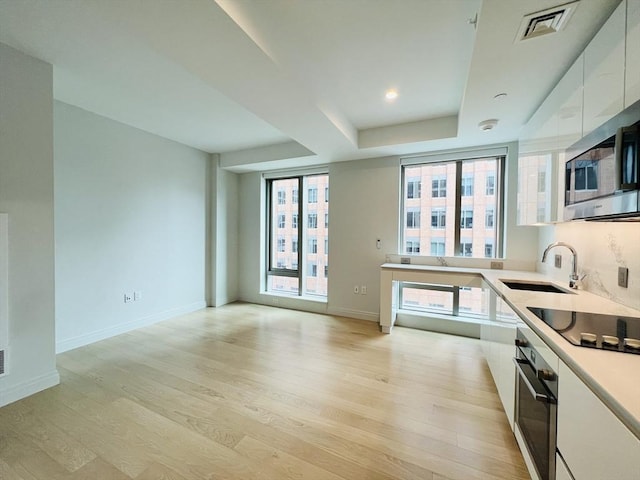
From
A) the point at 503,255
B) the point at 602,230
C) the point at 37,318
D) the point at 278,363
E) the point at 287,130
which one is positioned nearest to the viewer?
the point at 602,230

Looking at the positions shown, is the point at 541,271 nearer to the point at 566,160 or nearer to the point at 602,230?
the point at 602,230

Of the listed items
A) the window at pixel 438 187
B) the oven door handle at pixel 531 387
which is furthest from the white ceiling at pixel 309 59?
the oven door handle at pixel 531 387

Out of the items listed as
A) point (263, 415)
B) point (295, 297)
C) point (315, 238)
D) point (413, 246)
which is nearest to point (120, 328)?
point (295, 297)

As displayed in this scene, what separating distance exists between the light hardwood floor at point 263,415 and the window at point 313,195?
Answer: 8.15 feet

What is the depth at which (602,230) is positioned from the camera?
1.82 meters

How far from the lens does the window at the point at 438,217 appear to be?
3764mm

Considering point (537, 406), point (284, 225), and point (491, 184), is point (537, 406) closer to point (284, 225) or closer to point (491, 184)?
point (491, 184)

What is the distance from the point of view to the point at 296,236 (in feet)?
16.1

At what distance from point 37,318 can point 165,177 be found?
2357mm

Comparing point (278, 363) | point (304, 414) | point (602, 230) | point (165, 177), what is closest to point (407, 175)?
point (602, 230)

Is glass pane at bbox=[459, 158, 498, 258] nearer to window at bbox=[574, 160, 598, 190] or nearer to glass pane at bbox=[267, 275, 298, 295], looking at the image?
window at bbox=[574, 160, 598, 190]

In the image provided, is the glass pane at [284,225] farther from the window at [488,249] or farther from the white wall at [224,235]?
the window at [488,249]

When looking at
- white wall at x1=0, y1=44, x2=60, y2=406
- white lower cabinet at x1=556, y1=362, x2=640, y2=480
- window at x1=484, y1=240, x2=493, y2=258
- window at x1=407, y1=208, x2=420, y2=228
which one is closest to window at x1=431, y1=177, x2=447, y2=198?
window at x1=407, y1=208, x2=420, y2=228

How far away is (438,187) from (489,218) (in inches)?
30.5
